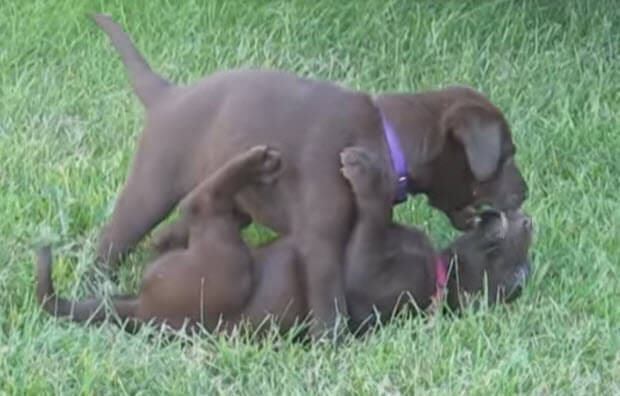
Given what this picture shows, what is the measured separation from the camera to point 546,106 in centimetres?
560

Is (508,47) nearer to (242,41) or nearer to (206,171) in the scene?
(242,41)

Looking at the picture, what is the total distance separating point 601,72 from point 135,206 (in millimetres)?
2388

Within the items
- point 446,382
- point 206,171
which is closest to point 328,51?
point 206,171

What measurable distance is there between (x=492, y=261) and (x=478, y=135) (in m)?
0.34

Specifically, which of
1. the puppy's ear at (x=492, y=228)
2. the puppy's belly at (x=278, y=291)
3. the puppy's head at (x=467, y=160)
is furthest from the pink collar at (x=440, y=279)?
the puppy's belly at (x=278, y=291)

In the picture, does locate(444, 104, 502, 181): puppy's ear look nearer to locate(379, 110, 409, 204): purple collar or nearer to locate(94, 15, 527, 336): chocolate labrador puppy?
locate(94, 15, 527, 336): chocolate labrador puppy

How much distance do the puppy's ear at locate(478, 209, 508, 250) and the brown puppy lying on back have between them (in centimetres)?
16

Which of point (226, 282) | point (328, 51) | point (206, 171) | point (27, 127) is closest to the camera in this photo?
point (226, 282)

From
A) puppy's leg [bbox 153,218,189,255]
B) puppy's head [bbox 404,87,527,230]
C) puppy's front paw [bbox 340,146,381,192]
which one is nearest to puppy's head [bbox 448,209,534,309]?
puppy's head [bbox 404,87,527,230]

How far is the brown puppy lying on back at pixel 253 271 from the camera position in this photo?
3859 mm

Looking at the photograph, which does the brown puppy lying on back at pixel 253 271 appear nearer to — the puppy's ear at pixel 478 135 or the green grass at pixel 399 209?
the green grass at pixel 399 209

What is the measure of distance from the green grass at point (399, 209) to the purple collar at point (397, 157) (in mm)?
411

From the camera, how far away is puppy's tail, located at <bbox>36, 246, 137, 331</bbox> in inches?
153

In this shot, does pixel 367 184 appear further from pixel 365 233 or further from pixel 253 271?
pixel 253 271
